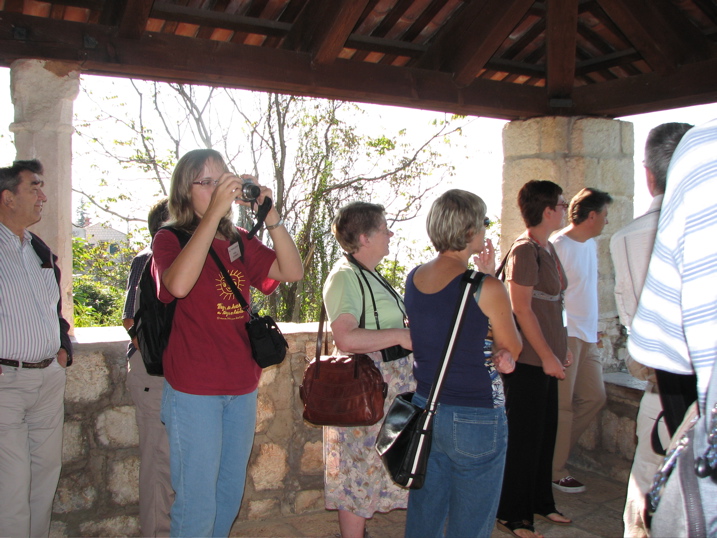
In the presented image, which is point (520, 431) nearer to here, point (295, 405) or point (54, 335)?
point (295, 405)

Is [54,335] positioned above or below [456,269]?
below

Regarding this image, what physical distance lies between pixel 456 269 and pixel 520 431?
56.5 inches

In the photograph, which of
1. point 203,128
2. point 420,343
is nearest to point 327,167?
point 203,128

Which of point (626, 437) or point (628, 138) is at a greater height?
point (628, 138)

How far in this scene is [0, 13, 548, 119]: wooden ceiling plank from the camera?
304 centimetres

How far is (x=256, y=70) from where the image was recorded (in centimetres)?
350

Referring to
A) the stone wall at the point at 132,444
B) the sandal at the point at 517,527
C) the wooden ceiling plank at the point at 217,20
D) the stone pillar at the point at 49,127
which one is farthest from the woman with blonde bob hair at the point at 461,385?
the wooden ceiling plank at the point at 217,20

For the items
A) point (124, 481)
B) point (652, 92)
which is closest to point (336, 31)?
point (652, 92)

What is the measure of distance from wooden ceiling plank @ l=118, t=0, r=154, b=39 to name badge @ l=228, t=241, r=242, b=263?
1.62 metres

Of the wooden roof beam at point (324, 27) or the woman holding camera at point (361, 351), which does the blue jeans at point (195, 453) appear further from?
the wooden roof beam at point (324, 27)

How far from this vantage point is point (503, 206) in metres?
4.52

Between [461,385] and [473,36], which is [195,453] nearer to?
[461,385]

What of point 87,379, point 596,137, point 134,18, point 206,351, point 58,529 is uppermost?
point 134,18

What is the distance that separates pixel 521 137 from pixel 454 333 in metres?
2.97
